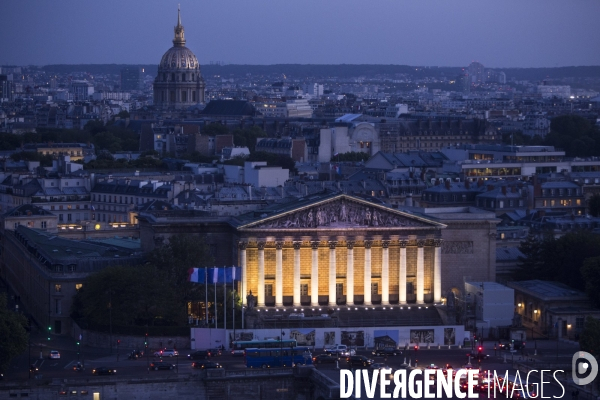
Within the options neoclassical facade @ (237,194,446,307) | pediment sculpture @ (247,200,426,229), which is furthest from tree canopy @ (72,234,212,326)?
pediment sculpture @ (247,200,426,229)

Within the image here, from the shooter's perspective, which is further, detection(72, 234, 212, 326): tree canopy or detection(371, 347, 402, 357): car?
detection(72, 234, 212, 326): tree canopy

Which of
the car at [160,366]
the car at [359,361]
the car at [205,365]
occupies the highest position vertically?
the car at [359,361]

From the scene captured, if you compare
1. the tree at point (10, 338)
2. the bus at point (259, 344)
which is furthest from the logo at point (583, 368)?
the tree at point (10, 338)

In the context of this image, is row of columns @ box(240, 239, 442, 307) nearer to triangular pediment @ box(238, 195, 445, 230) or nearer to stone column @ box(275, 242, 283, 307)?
stone column @ box(275, 242, 283, 307)

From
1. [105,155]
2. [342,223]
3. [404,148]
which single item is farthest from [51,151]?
[342,223]

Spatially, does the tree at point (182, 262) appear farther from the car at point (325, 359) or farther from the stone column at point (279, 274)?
the car at point (325, 359)

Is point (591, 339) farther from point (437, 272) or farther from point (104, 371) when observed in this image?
point (104, 371)

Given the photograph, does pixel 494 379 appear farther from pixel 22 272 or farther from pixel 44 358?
pixel 22 272
